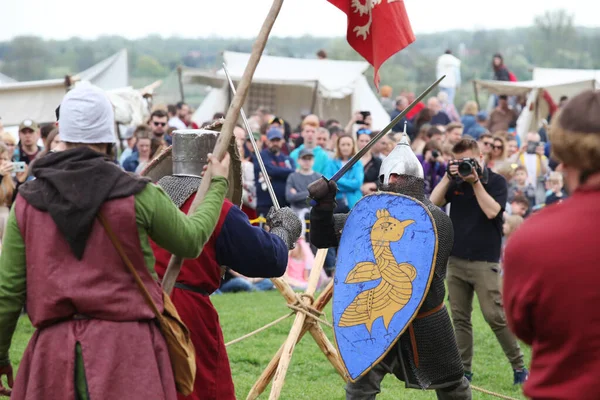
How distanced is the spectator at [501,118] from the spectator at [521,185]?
6610mm

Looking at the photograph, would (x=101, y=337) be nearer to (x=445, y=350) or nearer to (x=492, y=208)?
(x=445, y=350)

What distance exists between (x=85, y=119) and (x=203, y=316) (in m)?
1.17

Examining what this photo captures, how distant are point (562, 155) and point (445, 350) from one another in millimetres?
2585

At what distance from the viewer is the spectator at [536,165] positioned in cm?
1322

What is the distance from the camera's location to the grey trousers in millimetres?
5273

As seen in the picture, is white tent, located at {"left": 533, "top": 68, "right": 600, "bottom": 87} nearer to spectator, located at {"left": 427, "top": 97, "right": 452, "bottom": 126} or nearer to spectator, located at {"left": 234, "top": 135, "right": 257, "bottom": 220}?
spectator, located at {"left": 427, "top": 97, "right": 452, "bottom": 126}

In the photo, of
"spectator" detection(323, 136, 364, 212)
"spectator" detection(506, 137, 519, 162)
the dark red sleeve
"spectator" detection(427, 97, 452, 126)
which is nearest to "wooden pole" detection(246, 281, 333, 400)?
the dark red sleeve

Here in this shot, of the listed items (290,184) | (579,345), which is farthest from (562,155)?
(290,184)

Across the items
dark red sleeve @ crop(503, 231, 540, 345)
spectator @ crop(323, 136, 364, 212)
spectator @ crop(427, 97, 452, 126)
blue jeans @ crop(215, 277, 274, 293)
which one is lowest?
blue jeans @ crop(215, 277, 274, 293)

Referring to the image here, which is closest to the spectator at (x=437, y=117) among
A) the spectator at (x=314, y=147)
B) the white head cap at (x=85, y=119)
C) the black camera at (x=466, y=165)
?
the spectator at (x=314, y=147)

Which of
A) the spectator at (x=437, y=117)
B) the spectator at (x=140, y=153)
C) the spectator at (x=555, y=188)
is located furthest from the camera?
the spectator at (x=437, y=117)

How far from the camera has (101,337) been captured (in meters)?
3.62

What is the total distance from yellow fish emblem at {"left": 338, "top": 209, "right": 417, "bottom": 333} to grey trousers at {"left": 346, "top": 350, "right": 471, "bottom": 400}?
0.26m

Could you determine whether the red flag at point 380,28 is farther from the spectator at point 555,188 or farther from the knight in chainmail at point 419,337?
the spectator at point 555,188
